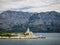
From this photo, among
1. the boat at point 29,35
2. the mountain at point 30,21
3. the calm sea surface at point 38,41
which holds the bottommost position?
the calm sea surface at point 38,41

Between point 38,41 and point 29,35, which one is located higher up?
point 29,35

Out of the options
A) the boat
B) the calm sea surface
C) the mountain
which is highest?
the mountain

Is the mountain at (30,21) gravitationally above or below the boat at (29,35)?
above

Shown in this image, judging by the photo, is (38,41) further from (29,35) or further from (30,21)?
(30,21)

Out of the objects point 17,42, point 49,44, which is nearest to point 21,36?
point 17,42

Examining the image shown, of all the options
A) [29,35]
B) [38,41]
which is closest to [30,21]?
[29,35]

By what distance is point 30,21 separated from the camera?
5023mm

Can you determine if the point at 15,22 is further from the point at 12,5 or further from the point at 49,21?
the point at 49,21

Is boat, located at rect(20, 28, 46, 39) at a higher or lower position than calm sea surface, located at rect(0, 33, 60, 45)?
higher

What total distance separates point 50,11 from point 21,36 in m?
1.03

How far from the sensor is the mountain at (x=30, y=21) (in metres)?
5.00

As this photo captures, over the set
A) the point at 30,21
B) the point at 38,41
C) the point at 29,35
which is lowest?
the point at 38,41

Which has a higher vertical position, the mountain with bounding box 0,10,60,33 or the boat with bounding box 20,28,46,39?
the mountain with bounding box 0,10,60,33

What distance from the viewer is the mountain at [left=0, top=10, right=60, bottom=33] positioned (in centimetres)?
500
